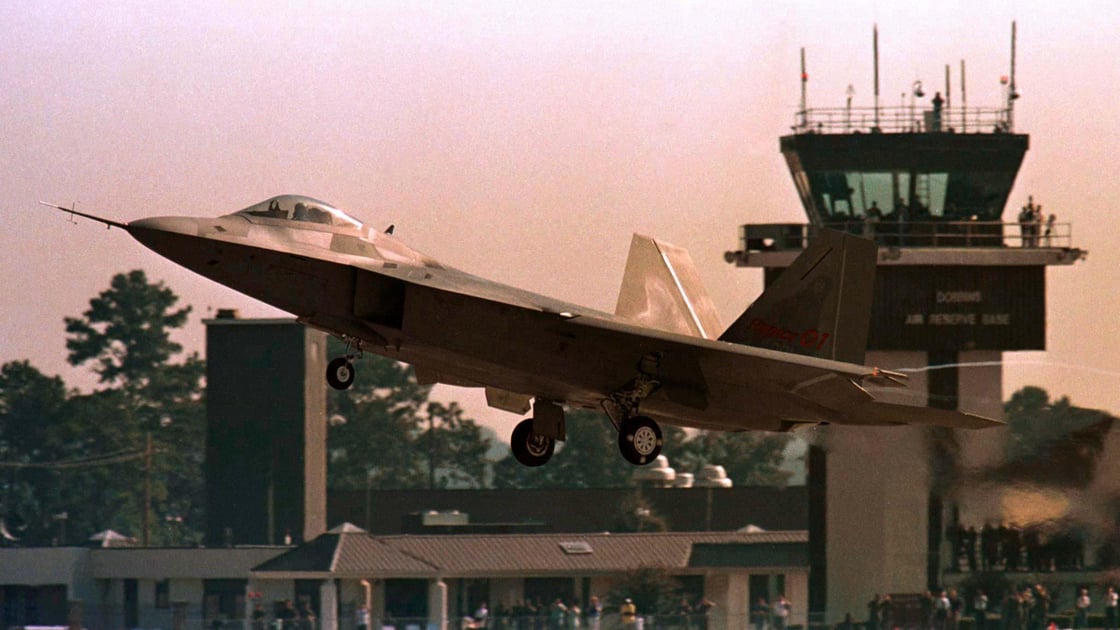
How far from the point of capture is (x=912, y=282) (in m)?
55.5

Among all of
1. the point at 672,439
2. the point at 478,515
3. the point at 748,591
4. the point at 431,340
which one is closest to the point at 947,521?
the point at 748,591

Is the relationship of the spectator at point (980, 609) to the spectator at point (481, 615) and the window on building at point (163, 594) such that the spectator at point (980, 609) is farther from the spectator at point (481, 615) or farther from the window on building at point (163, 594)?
the window on building at point (163, 594)

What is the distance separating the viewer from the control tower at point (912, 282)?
52.1m

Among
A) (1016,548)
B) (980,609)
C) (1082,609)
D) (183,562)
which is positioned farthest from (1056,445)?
(183,562)

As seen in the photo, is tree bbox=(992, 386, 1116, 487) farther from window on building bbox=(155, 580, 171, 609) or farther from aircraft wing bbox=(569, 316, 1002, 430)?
window on building bbox=(155, 580, 171, 609)

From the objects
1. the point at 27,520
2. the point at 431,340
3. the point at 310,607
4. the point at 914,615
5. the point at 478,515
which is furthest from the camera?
the point at 27,520

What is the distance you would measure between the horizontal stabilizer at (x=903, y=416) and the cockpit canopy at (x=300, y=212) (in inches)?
305

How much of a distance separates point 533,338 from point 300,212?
140 inches

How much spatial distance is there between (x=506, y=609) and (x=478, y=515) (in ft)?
48.4

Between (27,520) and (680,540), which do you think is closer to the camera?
(680,540)

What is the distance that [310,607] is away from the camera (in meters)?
64.2

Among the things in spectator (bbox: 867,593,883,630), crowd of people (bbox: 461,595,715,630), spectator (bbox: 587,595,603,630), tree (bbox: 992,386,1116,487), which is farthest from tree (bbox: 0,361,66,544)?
tree (bbox: 992,386,1116,487)

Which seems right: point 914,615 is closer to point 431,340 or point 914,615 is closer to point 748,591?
point 748,591

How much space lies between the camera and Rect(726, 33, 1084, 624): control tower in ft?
171
